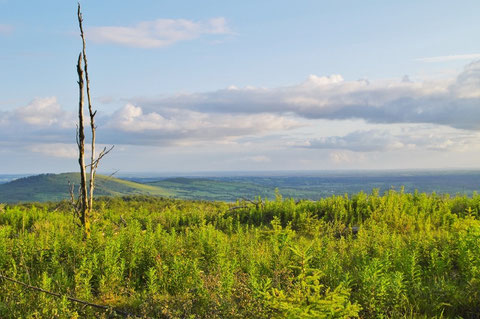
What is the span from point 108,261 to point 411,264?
5786 millimetres

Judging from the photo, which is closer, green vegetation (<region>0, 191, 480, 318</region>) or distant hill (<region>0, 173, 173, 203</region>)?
green vegetation (<region>0, 191, 480, 318</region>)

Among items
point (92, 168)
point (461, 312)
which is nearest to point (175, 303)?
point (461, 312)

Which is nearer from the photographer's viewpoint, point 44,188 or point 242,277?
point 242,277

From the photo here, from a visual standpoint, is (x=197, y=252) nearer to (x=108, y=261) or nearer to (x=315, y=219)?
(x=108, y=261)

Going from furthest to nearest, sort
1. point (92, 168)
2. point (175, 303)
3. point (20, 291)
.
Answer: point (92, 168) < point (20, 291) < point (175, 303)

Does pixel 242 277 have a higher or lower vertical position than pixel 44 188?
higher

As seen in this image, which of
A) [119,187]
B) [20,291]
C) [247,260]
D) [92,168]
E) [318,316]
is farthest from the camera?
[119,187]

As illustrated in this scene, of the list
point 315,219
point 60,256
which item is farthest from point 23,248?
point 315,219

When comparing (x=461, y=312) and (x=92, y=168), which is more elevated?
(x=92, y=168)

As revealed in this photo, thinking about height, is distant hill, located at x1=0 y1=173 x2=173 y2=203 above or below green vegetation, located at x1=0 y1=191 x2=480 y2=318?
below

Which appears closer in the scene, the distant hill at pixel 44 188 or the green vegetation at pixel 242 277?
the green vegetation at pixel 242 277

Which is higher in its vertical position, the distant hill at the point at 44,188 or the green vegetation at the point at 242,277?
the green vegetation at the point at 242,277

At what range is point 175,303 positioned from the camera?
19.6 ft

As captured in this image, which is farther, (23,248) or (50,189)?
(50,189)
